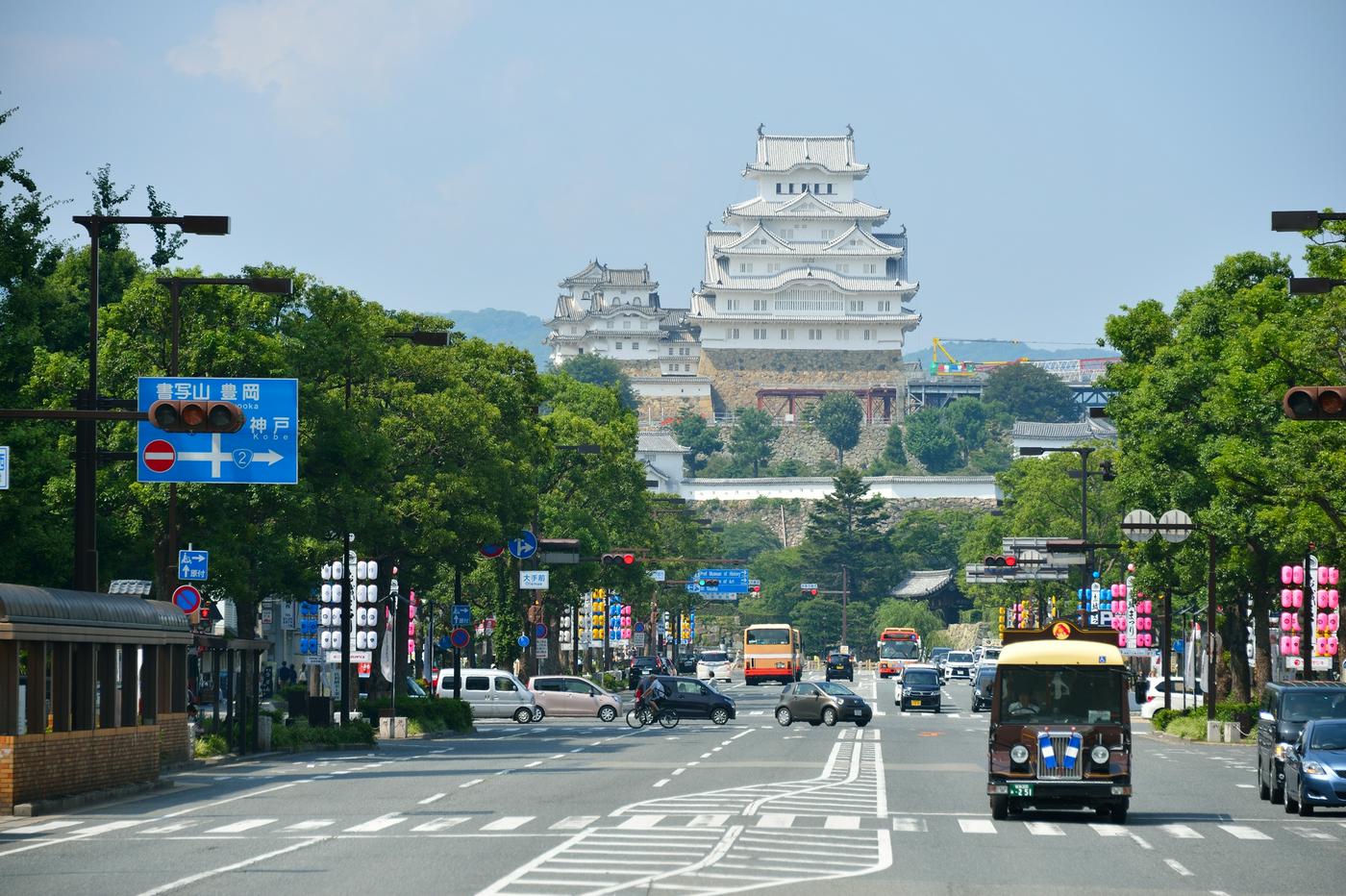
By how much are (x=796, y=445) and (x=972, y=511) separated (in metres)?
29.1

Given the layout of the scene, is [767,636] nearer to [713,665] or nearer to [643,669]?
[643,669]

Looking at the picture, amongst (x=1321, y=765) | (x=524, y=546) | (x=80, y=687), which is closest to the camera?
(x=1321, y=765)

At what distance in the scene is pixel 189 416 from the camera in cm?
2275

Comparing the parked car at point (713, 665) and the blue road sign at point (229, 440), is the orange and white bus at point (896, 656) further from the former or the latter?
the blue road sign at point (229, 440)

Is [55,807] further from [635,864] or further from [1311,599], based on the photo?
[1311,599]

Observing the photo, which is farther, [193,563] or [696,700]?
[696,700]

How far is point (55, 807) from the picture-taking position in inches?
1001

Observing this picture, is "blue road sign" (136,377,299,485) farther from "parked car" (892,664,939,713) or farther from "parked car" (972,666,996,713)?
"parked car" (972,666,996,713)

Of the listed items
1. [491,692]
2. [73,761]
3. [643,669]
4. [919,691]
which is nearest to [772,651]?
[643,669]

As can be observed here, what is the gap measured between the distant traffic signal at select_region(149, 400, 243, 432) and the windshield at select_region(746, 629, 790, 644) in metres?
78.5

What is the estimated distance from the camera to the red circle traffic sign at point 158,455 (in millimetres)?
32344

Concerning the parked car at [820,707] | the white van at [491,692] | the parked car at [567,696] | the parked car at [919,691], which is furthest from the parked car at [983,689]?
the white van at [491,692]

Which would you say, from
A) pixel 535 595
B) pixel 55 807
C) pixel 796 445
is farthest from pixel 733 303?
pixel 55 807

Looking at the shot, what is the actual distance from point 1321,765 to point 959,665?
302ft
